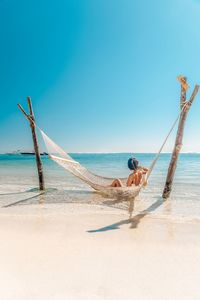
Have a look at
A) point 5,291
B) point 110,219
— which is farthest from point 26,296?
point 110,219

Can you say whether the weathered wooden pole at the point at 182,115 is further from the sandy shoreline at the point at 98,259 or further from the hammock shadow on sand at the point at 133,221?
the sandy shoreline at the point at 98,259

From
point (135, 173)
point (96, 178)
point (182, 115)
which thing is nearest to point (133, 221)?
point (135, 173)

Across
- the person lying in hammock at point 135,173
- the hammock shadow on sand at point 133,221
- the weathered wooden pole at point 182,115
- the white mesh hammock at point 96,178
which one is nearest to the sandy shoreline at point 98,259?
the hammock shadow on sand at point 133,221

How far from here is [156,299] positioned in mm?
1943

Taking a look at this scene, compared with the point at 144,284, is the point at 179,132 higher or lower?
higher

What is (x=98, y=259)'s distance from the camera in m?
2.63

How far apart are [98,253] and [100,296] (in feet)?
2.69

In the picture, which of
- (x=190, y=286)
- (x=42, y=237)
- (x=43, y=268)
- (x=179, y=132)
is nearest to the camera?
(x=190, y=286)

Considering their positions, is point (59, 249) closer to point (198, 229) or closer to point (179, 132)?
point (198, 229)

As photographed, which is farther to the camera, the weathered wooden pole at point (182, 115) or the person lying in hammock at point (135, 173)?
the weathered wooden pole at point (182, 115)

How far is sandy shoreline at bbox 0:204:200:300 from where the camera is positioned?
6.72 ft

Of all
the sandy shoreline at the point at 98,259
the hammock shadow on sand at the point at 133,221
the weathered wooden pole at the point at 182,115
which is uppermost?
the weathered wooden pole at the point at 182,115

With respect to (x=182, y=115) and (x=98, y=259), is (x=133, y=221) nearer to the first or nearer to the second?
(x=98, y=259)

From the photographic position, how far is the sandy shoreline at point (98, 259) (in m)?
2.05
